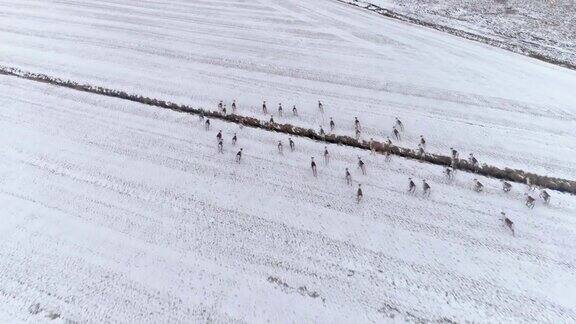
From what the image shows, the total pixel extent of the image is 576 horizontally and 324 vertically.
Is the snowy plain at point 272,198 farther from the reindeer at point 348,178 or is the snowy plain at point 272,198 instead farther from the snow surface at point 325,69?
the reindeer at point 348,178

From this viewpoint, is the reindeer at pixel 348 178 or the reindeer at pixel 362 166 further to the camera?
the reindeer at pixel 362 166

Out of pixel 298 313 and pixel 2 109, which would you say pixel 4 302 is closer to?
pixel 298 313

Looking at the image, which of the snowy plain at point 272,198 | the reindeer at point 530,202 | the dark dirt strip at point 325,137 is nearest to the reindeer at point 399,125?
the snowy plain at point 272,198

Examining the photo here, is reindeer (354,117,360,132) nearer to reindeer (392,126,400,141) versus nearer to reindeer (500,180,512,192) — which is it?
reindeer (392,126,400,141)

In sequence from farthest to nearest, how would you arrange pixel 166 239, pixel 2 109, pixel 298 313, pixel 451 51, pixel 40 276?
pixel 451 51 → pixel 2 109 → pixel 166 239 → pixel 40 276 → pixel 298 313

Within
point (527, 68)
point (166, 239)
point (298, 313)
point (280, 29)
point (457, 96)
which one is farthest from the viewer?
point (280, 29)

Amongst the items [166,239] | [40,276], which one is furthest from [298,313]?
[40,276]

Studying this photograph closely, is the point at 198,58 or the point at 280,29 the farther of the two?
the point at 280,29
